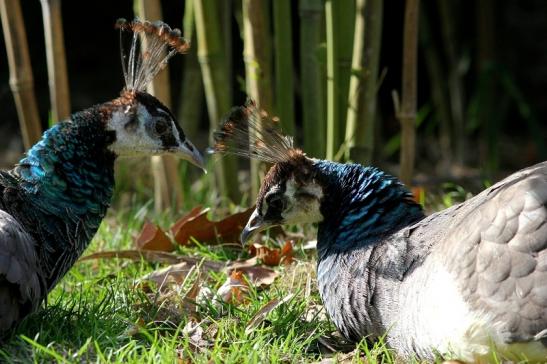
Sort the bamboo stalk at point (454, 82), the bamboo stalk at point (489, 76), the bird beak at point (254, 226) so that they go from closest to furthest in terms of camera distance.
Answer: the bird beak at point (254, 226), the bamboo stalk at point (489, 76), the bamboo stalk at point (454, 82)

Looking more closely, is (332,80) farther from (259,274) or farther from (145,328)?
(145,328)

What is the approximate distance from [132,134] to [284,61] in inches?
52.7

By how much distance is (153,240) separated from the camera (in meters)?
4.71

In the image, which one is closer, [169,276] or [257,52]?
[169,276]

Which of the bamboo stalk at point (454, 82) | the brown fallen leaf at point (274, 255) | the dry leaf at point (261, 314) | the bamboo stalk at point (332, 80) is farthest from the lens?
the bamboo stalk at point (454, 82)

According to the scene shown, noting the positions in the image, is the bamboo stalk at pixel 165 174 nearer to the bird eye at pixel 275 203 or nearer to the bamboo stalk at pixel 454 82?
the bird eye at pixel 275 203

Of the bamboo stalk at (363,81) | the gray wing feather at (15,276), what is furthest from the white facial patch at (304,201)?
the bamboo stalk at (363,81)

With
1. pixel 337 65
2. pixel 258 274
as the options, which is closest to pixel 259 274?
pixel 258 274

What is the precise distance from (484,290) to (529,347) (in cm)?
24

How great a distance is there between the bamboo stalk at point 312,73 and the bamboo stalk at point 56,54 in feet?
4.38

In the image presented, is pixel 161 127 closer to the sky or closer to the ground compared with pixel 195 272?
closer to the sky

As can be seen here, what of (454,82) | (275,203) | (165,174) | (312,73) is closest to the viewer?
(275,203)

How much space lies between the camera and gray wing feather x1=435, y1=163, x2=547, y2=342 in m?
3.12

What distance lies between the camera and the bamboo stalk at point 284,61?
5.08 m
